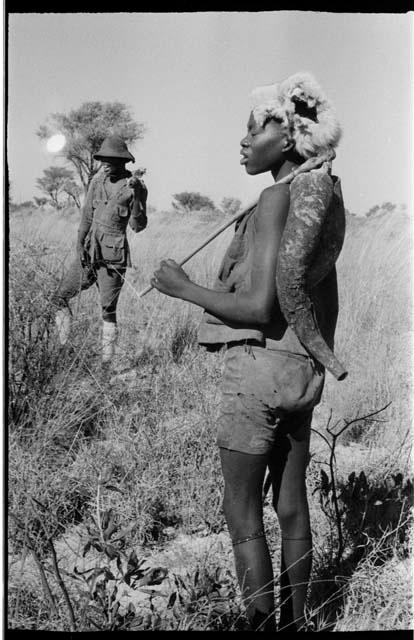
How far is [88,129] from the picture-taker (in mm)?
5223

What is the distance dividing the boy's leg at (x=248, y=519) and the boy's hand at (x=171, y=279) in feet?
1.52

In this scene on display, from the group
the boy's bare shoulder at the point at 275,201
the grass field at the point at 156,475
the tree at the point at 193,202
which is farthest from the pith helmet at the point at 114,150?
the tree at the point at 193,202

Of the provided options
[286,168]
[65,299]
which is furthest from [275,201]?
[65,299]

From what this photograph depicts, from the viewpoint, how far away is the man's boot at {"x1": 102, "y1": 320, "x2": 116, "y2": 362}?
14.5ft

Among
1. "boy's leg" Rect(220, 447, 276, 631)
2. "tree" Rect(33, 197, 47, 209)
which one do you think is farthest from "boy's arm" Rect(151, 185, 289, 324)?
"tree" Rect(33, 197, 47, 209)

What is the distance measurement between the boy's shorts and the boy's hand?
0.22 metres

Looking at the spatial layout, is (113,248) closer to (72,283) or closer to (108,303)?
(108,303)

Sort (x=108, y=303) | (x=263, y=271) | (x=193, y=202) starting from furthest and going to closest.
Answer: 1. (x=193, y=202)
2. (x=108, y=303)
3. (x=263, y=271)

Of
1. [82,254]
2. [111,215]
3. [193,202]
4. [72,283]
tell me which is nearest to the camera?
A: [72,283]

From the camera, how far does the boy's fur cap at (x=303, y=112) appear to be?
6.86 feet

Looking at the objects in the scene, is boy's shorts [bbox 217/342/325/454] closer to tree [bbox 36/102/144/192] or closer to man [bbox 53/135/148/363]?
tree [bbox 36/102/144/192]

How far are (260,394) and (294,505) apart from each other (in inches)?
15.6
